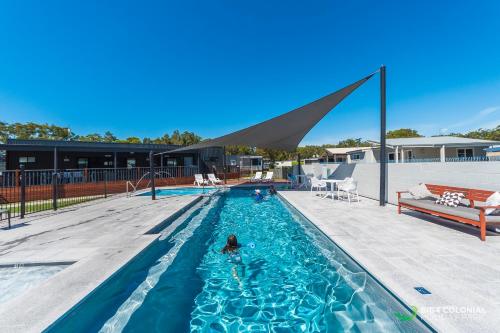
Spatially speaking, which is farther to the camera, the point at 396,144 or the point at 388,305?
the point at 396,144

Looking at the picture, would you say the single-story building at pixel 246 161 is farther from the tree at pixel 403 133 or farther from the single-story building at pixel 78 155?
the tree at pixel 403 133

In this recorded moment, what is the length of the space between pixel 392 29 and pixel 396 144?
26.6ft

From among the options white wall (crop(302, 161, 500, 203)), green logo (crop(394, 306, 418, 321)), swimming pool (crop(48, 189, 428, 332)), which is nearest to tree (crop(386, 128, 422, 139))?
white wall (crop(302, 161, 500, 203))

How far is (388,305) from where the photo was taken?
7.06ft

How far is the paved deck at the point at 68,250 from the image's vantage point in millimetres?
1929

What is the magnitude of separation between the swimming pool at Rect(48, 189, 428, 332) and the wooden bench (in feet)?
7.19

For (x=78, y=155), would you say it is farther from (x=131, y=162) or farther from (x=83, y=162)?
(x=131, y=162)

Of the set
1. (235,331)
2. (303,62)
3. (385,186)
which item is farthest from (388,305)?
(303,62)

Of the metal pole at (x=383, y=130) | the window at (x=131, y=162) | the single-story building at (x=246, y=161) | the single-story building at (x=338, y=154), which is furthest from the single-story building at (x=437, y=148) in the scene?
the window at (x=131, y=162)

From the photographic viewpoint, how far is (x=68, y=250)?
3395 millimetres

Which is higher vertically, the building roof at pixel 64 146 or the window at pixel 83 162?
the building roof at pixel 64 146

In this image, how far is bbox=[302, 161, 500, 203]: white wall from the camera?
4361 mm

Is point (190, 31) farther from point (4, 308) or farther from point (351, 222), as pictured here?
point (4, 308)

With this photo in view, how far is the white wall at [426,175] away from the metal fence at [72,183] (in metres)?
9.97
